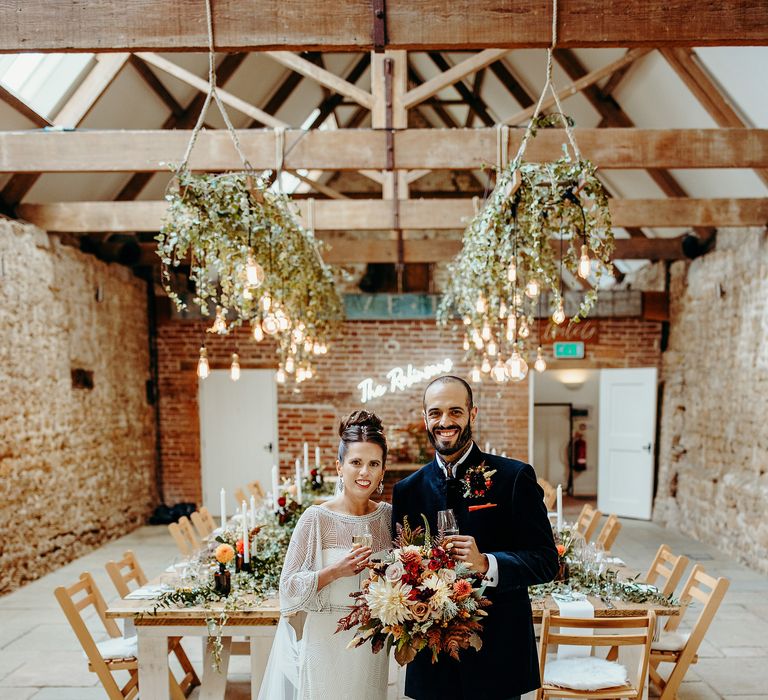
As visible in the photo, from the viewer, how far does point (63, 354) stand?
21.2 feet

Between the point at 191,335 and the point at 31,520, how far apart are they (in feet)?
12.2

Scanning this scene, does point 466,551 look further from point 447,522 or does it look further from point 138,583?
point 138,583

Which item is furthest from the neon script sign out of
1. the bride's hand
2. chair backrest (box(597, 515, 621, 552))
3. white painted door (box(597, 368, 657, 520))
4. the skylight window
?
the bride's hand

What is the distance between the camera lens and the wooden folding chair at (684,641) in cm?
314

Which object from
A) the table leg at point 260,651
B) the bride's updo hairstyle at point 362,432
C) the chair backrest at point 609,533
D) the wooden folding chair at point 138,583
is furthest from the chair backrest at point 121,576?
the chair backrest at point 609,533

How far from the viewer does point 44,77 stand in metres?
5.10

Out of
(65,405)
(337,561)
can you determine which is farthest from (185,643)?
(65,405)

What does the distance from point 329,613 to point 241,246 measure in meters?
2.54

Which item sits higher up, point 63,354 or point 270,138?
point 270,138

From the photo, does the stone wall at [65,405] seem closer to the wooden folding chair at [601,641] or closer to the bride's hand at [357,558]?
the bride's hand at [357,558]

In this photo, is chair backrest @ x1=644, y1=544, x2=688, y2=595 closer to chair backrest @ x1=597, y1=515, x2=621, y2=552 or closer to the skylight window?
chair backrest @ x1=597, y1=515, x2=621, y2=552

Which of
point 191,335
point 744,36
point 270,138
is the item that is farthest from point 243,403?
point 744,36

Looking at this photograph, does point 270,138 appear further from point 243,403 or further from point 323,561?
point 243,403

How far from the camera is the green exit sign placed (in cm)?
855
